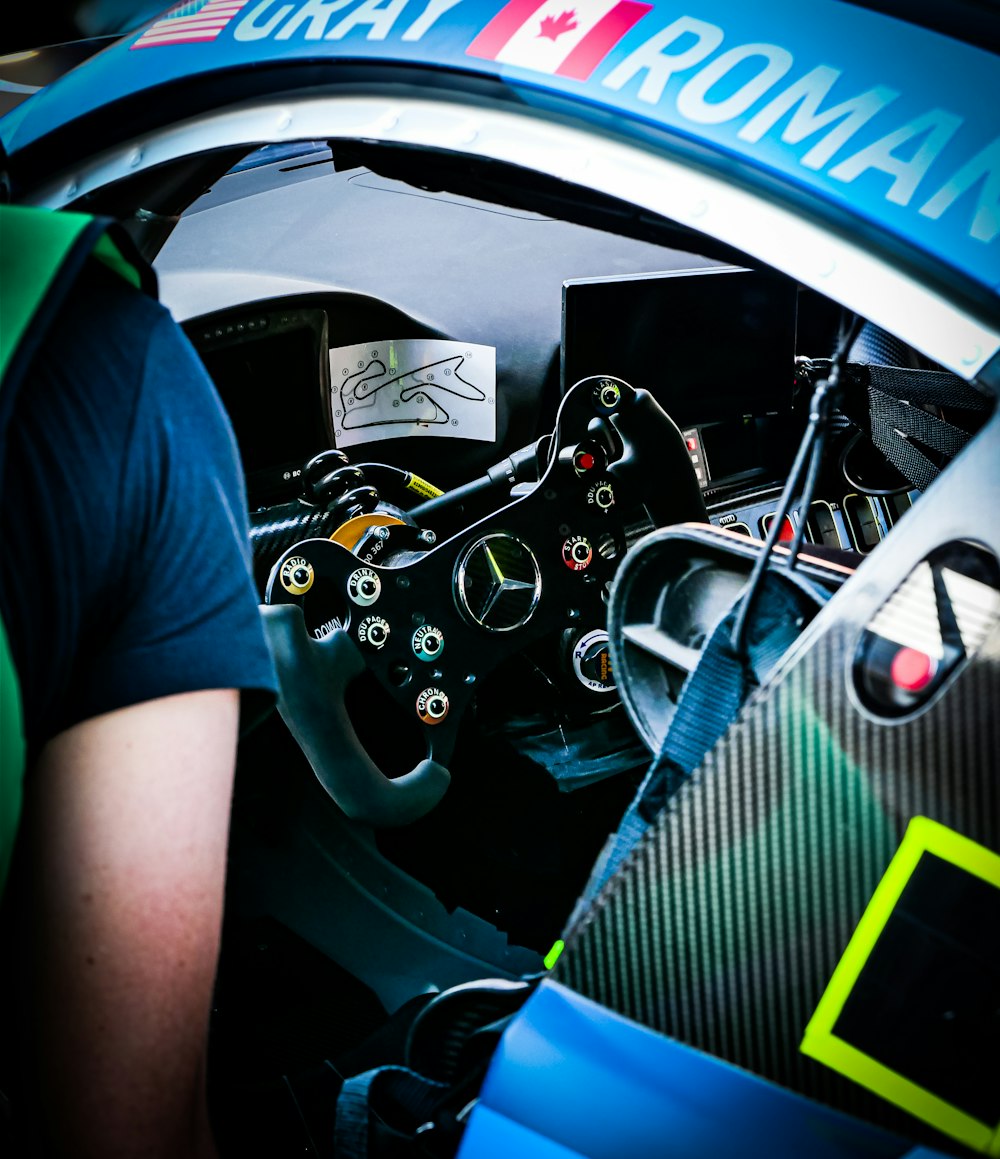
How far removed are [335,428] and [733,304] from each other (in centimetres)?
93

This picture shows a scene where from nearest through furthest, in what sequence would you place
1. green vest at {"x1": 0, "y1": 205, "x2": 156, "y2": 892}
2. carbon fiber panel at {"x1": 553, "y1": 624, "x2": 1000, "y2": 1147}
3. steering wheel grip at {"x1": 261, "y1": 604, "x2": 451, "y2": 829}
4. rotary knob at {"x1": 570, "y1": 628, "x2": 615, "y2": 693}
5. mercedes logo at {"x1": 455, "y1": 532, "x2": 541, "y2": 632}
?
green vest at {"x1": 0, "y1": 205, "x2": 156, "y2": 892} < carbon fiber panel at {"x1": 553, "y1": 624, "x2": 1000, "y2": 1147} < steering wheel grip at {"x1": 261, "y1": 604, "x2": 451, "y2": 829} < mercedes logo at {"x1": 455, "y1": 532, "x2": 541, "y2": 632} < rotary knob at {"x1": 570, "y1": 628, "x2": 615, "y2": 693}

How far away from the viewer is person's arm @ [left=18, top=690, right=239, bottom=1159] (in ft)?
2.29

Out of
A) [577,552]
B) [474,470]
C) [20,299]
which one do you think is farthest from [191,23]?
[474,470]

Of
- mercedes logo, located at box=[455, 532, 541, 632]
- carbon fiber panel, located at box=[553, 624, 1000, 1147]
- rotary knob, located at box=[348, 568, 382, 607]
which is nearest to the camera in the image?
carbon fiber panel, located at box=[553, 624, 1000, 1147]

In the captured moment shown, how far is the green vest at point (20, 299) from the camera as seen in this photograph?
0.62m

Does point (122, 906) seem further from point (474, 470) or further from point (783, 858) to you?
point (474, 470)

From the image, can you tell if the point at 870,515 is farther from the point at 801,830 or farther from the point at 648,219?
the point at 801,830

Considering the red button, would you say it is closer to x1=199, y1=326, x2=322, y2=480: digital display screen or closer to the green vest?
the green vest

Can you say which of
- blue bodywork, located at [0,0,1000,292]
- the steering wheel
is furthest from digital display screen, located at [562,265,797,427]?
blue bodywork, located at [0,0,1000,292]

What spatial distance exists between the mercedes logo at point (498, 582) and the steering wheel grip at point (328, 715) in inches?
9.6

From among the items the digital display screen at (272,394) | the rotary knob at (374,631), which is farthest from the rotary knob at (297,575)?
the digital display screen at (272,394)

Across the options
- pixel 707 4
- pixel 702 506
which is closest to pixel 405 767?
pixel 702 506

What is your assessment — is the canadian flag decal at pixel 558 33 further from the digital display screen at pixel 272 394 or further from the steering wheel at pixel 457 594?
the digital display screen at pixel 272 394

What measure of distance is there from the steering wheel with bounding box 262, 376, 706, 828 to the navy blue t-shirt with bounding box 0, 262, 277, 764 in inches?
33.2
